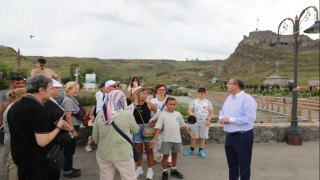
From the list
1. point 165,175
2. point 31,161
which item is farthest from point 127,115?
point 165,175

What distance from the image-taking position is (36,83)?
225 cm

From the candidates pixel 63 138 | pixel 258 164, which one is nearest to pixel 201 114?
pixel 258 164

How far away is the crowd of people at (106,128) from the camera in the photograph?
218 centimetres

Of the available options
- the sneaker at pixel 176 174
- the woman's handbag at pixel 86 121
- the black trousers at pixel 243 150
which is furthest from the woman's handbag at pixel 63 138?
the woman's handbag at pixel 86 121

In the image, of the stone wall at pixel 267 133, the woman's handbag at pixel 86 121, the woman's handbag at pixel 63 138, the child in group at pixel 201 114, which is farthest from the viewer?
the stone wall at pixel 267 133

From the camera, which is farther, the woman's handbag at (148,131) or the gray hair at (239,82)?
the woman's handbag at (148,131)

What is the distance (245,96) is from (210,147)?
280 cm

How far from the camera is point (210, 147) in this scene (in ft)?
18.6

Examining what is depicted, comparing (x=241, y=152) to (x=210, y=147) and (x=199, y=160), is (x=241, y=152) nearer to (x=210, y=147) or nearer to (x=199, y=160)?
(x=199, y=160)

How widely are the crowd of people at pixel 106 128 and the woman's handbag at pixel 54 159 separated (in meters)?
0.03

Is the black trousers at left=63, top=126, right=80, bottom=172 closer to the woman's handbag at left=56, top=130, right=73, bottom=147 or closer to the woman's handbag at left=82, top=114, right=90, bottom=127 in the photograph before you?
the woman's handbag at left=82, top=114, right=90, bottom=127

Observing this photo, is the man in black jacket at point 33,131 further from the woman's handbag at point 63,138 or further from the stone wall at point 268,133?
the stone wall at point 268,133

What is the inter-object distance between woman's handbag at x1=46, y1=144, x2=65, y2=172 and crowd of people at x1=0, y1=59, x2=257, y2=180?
1.3 inches

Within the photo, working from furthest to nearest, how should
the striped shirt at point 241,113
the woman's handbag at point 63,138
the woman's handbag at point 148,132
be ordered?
the woman's handbag at point 148,132 → the striped shirt at point 241,113 → the woman's handbag at point 63,138
